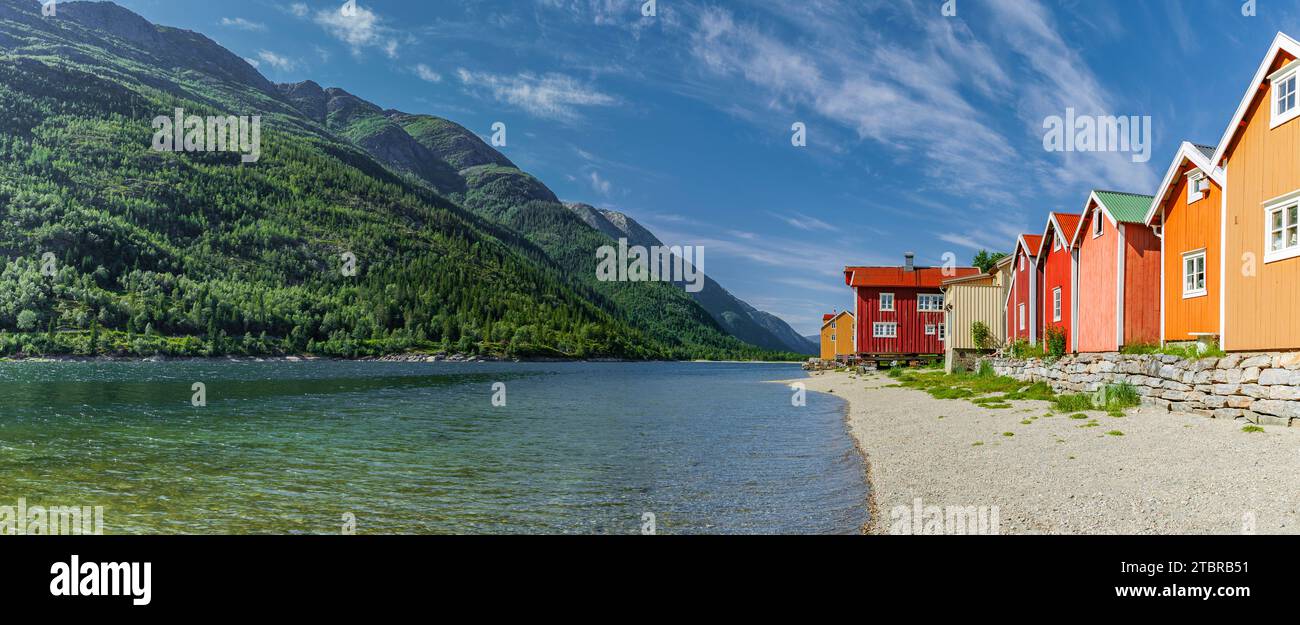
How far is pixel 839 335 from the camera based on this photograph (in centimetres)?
7381

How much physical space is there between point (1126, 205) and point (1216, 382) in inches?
493

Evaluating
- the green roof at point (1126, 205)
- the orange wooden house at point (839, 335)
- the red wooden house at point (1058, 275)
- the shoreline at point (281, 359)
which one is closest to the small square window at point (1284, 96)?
the green roof at point (1126, 205)

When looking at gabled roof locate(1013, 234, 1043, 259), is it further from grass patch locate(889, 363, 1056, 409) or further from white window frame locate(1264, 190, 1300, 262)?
white window frame locate(1264, 190, 1300, 262)

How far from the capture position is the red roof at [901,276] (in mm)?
61219

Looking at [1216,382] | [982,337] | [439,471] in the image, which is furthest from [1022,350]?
[439,471]

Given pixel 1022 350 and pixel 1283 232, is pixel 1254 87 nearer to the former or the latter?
pixel 1283 232

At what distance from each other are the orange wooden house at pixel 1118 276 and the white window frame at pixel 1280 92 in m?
7.89

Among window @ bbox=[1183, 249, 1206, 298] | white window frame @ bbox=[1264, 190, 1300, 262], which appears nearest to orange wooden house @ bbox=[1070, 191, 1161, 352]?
window @ bbox=[1183, 249, 1206, 298]

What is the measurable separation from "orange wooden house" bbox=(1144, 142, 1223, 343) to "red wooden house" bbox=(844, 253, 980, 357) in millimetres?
36465

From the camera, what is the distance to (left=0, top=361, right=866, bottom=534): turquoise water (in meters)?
12.4

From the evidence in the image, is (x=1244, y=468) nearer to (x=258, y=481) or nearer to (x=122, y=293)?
(x=258, y=481)
